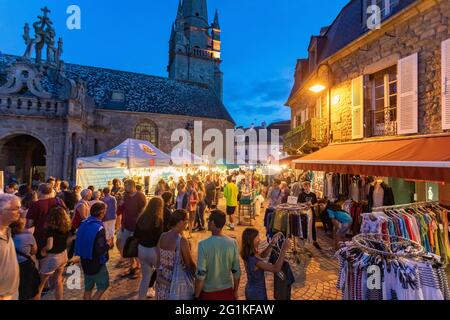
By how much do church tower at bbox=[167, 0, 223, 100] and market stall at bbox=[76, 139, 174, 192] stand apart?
27357 millimetres

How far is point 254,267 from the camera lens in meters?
2.47

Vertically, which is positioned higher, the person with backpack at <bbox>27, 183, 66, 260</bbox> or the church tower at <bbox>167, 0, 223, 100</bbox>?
the church tower at <bbox>167, 0, 223, 100</bbox>

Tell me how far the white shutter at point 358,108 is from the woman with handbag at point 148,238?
6.53 meters

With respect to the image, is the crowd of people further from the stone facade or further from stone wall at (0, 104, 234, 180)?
stone wall at (0, 104, 234, 180)

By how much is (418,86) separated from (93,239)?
24.9 ft

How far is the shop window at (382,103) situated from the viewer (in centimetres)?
617

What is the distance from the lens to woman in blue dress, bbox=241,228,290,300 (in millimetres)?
2447

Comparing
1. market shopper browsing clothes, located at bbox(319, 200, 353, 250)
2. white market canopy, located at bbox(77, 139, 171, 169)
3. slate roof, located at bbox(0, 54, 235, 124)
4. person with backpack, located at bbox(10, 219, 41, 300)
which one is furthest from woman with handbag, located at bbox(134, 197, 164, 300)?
slate roof, located at bbox(0, 54, 235, 124)

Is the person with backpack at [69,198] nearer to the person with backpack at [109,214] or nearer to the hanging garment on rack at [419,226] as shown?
the person with backpack at [109,214]

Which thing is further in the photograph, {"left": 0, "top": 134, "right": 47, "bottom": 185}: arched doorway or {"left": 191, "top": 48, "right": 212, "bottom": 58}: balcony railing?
{"left": 191, "top": 48, "right": 212, "bottom": 58}: balcony railing

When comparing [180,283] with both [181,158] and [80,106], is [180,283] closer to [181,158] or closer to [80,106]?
[181,158]

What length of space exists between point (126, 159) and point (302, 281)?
739cm

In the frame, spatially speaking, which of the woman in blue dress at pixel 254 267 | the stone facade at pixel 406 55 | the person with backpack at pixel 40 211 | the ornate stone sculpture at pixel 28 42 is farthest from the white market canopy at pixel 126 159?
the ornate stone sculpture at pixel 28 42

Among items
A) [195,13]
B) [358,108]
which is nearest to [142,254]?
[358,108]
